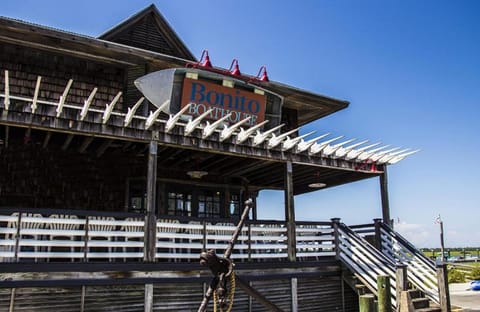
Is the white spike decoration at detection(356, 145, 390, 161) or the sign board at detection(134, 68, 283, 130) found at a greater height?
the sign board at detection(134, 68, 283, 130)

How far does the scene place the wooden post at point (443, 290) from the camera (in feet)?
31.5

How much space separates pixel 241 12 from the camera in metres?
13.4

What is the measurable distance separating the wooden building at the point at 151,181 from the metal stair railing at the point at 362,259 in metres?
0.03

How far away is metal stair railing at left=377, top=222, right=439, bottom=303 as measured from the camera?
10.3m

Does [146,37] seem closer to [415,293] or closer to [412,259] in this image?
[412,259]

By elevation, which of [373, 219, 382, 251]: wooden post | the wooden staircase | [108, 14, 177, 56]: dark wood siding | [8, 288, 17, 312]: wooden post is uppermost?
[108, 14, 177, 56]: dark wood siding

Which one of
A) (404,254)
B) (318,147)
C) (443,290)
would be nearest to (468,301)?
(404,254)

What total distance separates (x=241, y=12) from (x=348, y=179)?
611cm

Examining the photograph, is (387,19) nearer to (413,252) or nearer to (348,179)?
(348,179)

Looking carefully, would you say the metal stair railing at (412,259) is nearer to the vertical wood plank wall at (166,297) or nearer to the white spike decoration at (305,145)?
the vertical wood plank wall at (166,297)

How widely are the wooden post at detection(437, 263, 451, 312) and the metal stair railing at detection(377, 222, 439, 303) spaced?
17 centimetres

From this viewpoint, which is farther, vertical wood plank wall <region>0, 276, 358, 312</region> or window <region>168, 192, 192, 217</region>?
window <region>168, 192, 192, 217</region>

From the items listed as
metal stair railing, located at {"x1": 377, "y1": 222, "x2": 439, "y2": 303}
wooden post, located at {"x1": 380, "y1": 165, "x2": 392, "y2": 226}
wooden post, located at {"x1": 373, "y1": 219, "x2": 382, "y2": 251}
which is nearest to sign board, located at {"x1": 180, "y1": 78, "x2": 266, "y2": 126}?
wooden post, located at {"x1": 380, "y1": 165, "x2": 392, "y2": 226}

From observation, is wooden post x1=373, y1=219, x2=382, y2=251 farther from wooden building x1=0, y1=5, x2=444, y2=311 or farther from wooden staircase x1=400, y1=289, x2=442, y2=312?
wooden staircase x1=400, y1=289, x2=442, y2=312
